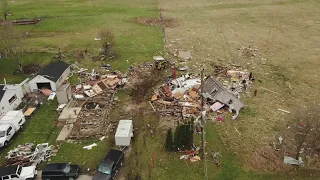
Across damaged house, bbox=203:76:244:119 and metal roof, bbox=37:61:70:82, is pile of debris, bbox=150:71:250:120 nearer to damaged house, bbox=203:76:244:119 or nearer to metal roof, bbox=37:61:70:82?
damaged house, bbox=203:76:244:119

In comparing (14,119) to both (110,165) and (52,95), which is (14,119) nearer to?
(52,95)

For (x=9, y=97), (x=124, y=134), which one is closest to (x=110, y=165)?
(x=124, y=134)

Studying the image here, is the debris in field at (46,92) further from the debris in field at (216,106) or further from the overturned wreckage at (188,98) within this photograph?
the debris in field at (216,106)

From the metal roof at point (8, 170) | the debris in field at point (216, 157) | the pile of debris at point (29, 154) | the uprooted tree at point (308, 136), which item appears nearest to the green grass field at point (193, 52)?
the debris in field at point (216, 157)

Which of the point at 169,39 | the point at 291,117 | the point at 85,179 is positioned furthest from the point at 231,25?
the point at 85,179

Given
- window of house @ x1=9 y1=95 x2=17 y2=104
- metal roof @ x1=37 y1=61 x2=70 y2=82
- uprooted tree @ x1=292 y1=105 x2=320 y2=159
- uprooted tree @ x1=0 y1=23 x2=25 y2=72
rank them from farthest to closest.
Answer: uprooted tree @ x1=0 y1=23 x2=25 y2=72 → metal roof @ x1=37 y1=61 x2=70 y2=82 → window of house @ x1=9 y1=95 x2=17 y2=104 → uprooted tree @ x1=292 y1=105 x2=320 y2=159

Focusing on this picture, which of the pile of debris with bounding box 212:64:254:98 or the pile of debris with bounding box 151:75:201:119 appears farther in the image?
the pile of debris with bounding box 212:64:254:98

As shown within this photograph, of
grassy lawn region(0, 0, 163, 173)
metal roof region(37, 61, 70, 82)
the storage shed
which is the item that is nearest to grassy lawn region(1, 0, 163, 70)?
grassy lawn region(0, 0, 163, 173)
